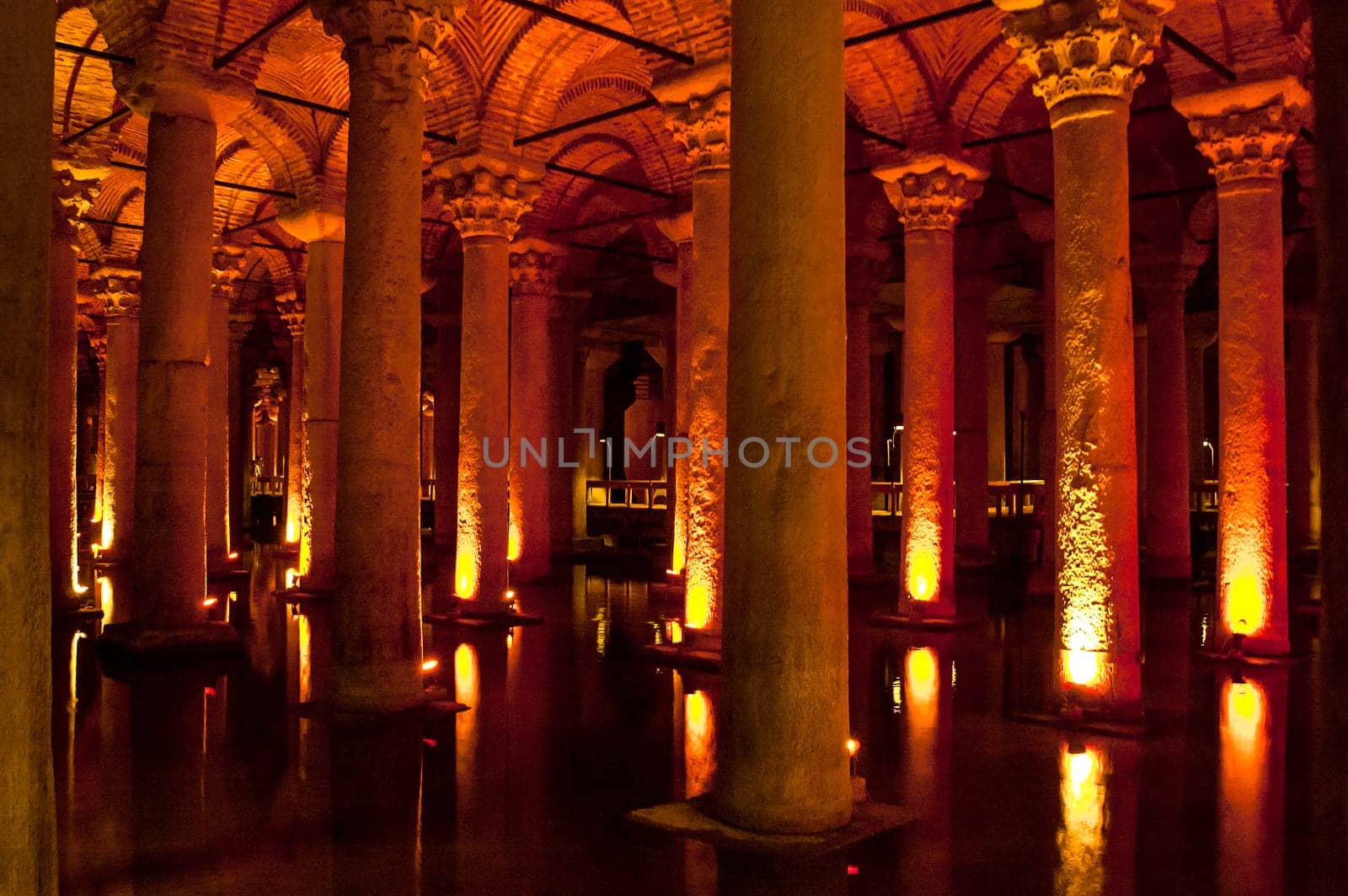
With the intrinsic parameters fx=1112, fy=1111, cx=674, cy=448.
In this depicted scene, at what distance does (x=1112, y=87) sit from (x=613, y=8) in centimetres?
636

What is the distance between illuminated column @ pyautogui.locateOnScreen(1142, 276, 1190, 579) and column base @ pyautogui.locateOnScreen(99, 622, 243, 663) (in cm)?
1301

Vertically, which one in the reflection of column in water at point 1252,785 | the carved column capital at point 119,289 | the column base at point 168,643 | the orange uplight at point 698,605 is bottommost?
the reflection of column in water at point 1252,785

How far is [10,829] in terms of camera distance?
2.50 metres

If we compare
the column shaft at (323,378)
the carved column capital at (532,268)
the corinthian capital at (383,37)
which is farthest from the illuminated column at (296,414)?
the corinthian capital at (383,37)

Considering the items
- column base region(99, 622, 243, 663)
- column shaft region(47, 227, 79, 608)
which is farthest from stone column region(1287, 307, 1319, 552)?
column shaft region(47, 227, 79, 608)

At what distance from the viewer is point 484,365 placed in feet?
41.0

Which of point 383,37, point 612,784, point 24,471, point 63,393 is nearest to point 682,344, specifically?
point 383,37

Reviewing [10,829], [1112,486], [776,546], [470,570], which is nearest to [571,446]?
[470,570]

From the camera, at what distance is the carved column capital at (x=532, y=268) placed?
17.0m

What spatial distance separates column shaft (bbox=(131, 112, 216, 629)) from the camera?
9727mm

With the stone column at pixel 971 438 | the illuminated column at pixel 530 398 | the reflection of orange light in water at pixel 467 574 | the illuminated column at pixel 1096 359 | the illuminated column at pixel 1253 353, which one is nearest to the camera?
the illuminated column at pixel 1096 359

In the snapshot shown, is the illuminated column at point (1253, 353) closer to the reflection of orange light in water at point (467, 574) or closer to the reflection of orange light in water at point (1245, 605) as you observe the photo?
the reflection of orange light in water at point (1245, 605)

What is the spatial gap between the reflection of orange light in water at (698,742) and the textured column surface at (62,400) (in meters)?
7.84

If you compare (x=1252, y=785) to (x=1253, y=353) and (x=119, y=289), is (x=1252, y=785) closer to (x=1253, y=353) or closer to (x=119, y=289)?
(x=1253, y=353)
